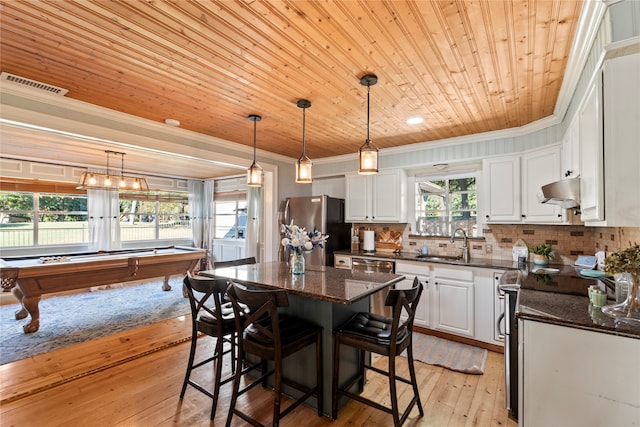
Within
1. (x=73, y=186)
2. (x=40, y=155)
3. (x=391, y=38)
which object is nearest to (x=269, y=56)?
(x=391, y=38)

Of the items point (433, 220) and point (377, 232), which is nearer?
point (433, 220)

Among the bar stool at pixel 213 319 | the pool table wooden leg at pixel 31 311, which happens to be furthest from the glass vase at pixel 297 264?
the pool table wooden leg at pixel 31 311

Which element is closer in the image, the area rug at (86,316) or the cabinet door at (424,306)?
the area rug at (86,316)

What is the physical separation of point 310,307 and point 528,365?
1.35 meters

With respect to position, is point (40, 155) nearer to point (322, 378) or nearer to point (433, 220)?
point (322, 378)

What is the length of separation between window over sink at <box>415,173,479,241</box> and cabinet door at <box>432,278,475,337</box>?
2.95ft

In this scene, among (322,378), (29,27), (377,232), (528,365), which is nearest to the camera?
(528,365)

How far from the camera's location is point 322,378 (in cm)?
214

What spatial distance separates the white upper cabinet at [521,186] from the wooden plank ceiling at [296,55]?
1.51 ft

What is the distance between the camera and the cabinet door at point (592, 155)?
1.54m

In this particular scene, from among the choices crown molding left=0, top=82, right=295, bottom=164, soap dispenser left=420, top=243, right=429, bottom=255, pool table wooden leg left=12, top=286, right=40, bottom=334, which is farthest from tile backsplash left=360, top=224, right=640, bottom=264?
pool table wooden leg left=12, top=286, right=40, bottom=334

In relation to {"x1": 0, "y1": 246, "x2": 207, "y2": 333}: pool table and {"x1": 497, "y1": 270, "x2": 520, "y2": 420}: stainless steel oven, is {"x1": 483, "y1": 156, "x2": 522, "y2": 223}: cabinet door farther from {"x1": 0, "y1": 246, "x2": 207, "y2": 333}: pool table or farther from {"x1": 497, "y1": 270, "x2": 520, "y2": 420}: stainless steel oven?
{"x1": 0, "y1": 246, "x2": 207, "y2": 333}: pool table

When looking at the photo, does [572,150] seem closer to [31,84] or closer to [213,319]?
[213,319]

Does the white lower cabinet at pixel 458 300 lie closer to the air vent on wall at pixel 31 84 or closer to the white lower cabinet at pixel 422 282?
the white lower cabinet at pixel 422 282
